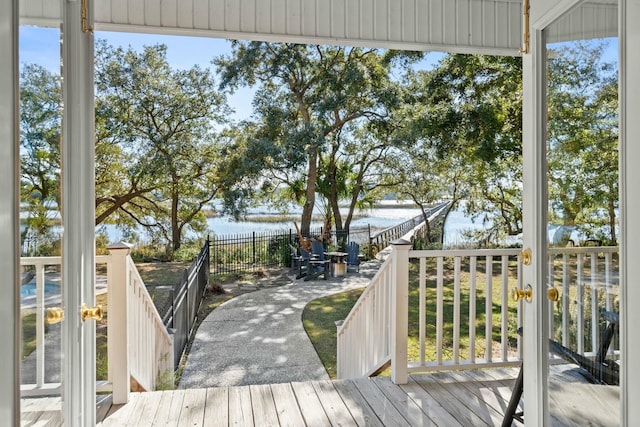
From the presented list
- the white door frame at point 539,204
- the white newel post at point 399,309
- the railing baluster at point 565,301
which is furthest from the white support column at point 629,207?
the white newel post at point 399,309

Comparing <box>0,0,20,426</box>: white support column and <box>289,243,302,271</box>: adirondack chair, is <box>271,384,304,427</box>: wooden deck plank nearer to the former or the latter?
<box>0,0,20,426</box>: white support column

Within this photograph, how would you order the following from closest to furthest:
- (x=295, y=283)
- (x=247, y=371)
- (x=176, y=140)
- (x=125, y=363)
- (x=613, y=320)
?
(x=613, y=320) → (x=125, y=363) → (x=247, y=371) → (x=176, y=140) → (x=295, y=283)

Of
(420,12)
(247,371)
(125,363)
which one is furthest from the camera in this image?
(247,371)

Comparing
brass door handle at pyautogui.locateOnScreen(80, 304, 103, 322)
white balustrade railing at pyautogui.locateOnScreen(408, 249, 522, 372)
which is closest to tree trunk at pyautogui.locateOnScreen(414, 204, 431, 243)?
white balustrade railing at pyautogui.locateOnScreen(408, 249, 522, 372)

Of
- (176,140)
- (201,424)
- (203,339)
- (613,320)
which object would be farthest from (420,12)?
(203,339)

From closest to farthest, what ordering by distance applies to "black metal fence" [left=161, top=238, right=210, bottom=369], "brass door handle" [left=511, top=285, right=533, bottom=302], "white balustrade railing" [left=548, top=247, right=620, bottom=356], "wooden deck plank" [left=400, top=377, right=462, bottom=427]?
"white balustrade railing" [left=548, top=247, right=620, bottom=356], "brass door handle" [left=511, top=285, right=533, bottom=302], "wooden deck plank" [left=400, top=377, right=462, bottom=427], "black metal fence" [left=161, top=238, right=210, bottom=369]

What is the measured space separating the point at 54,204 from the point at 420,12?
2.58 m

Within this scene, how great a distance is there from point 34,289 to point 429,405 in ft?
7.60

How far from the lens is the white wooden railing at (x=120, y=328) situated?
3.51ft

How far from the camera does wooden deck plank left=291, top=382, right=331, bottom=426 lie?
2510 mm

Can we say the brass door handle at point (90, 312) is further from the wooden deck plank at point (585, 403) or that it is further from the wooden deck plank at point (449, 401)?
the wooden deck plank at point (449, 401)

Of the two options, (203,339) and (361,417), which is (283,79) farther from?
(361,417)

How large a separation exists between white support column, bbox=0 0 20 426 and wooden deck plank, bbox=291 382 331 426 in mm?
1882

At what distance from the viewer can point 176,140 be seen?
590 cm
